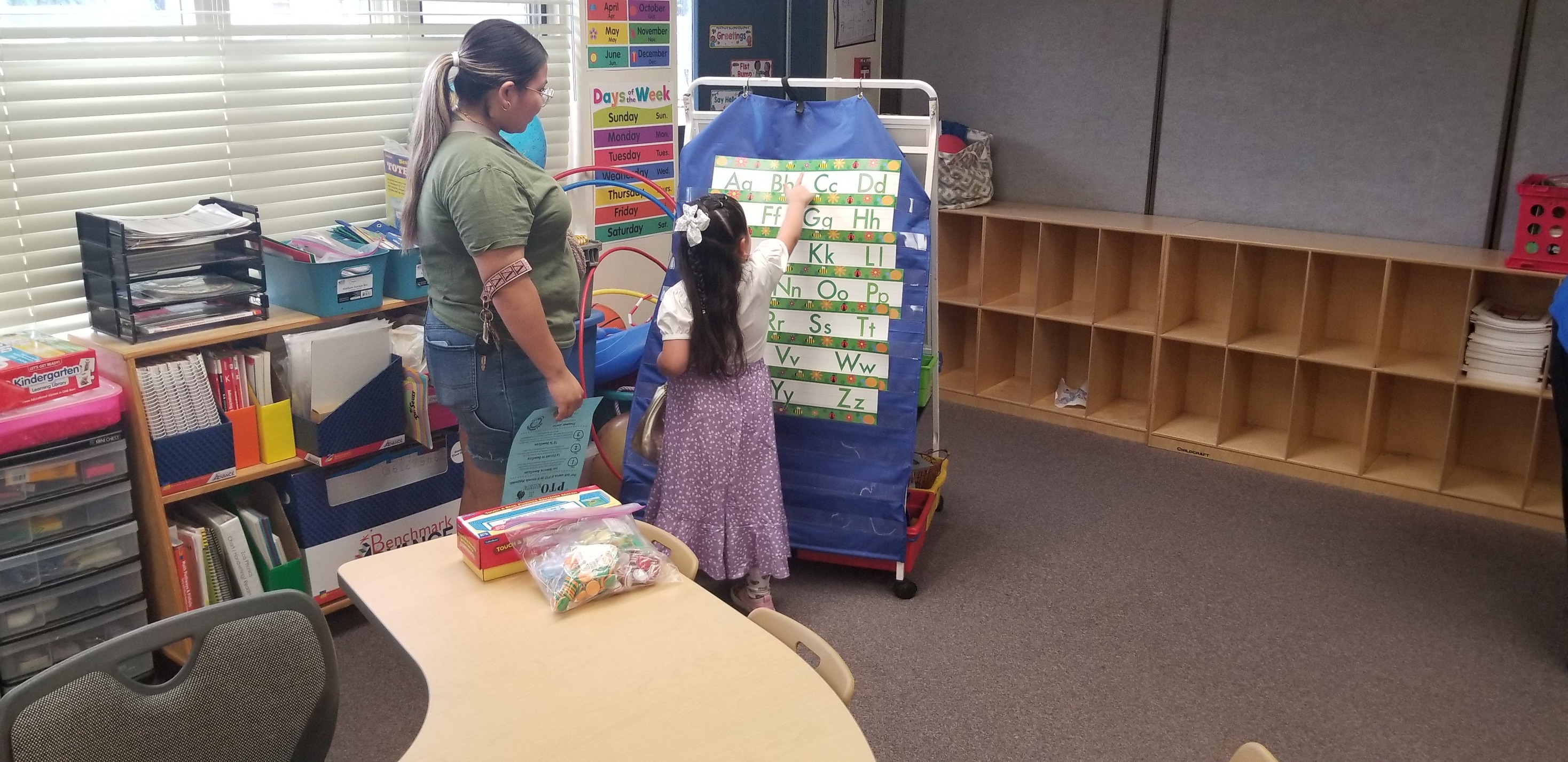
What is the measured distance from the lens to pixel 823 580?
3.54m

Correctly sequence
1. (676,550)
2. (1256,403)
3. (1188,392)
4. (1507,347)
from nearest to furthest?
(676,550)
(1507,347)
(1256,403)
(1188,392)

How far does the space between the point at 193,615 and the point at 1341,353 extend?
3856 mm

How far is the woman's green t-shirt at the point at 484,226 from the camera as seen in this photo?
8.48 ft

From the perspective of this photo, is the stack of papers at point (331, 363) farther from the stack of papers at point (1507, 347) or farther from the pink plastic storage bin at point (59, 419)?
the stack of papers at point (1507, 347)

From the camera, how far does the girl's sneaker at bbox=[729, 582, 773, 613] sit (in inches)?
128

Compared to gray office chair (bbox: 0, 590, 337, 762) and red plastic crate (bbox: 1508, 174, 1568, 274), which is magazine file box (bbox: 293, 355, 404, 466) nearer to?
gray office chair (bbox: 0, 590, 337, 762)

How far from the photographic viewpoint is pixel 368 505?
3225mm

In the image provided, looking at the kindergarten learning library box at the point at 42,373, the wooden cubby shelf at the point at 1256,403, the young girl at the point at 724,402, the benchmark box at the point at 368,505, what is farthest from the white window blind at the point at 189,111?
the wooden cubby shelf at the point at 1256,403

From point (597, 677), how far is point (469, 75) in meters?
1.47

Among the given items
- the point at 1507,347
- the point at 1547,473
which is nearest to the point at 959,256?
the point at 1507,347

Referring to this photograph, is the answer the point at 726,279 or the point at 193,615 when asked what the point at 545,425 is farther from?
the point at 193,615

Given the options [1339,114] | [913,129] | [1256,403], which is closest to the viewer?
[913,129]

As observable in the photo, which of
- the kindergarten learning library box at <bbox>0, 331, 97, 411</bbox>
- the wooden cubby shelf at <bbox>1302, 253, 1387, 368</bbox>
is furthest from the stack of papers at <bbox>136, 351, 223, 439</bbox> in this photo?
the wooden cubby shelf at <bbox>1302, 253, 1387, 368</bbox>

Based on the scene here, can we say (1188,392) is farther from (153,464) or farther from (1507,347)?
(153,464)
